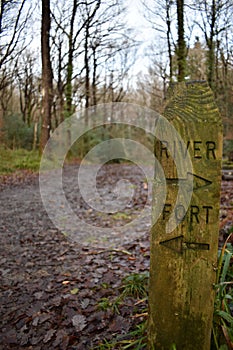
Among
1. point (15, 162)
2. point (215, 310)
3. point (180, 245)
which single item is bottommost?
point (215, 310)

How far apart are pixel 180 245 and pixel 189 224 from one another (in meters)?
0.13

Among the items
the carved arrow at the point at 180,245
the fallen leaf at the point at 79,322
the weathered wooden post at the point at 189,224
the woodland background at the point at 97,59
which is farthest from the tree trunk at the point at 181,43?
the carved arrow at the point at 180,245

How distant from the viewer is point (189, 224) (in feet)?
5.47

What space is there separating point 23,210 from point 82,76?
1743cm

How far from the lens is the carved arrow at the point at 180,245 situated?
5.46 feet

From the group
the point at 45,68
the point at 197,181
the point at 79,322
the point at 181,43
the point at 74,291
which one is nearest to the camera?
the point at 197,181

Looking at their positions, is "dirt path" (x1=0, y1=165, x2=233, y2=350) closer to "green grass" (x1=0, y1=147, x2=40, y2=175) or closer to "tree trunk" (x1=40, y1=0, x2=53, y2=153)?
"green grass" (x1=0, y1=147, x2=40, y2=175)

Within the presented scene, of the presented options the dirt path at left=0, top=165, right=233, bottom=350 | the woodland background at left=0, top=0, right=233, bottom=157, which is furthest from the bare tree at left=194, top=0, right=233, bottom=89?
the dirt path at left=0, top=165, right=233, bottom=350

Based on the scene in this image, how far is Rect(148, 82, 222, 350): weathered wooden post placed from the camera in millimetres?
1627

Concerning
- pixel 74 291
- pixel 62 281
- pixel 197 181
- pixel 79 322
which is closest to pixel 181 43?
pixel 62 281

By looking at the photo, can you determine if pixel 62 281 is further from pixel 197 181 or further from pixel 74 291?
pixel 197 181

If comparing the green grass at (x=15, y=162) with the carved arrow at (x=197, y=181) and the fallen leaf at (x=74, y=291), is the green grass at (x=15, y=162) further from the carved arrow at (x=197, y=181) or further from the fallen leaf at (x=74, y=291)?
the carved arrow at (x=197, y=181)

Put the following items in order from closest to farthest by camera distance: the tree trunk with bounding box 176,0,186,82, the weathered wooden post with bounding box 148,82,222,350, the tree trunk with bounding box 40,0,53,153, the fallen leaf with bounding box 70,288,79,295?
1. the weathered wooden post with bounding box 148,82,222,350
2. the fallen leaf with bounding box 70,288,79,295
3. the tree trunk with bounding box 40,0,53,153
4. the tree trunk with bounding box 176,0,186,82

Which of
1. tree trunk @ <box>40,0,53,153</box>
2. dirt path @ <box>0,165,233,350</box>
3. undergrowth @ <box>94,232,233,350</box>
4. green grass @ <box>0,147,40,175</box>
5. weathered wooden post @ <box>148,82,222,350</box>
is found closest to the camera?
weathered wooden post @ <box>148,82,222,350</box>
